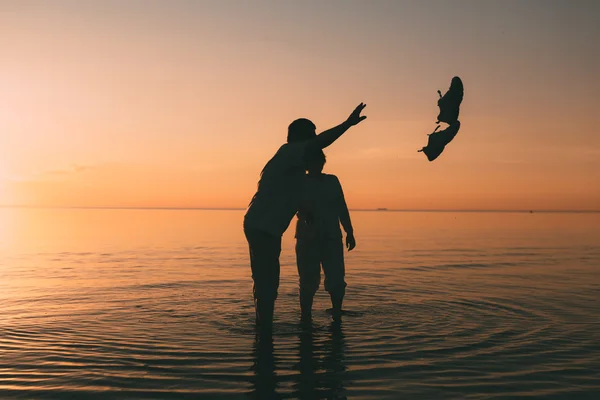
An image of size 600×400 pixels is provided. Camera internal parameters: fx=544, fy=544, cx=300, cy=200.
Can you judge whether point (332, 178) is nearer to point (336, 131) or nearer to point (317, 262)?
point (317, 262)

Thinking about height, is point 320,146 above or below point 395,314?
above

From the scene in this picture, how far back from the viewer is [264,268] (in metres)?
6.51

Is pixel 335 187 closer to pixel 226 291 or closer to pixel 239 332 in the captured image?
pixel 239 332

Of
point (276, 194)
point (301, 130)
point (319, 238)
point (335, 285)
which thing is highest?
point (301, 130)

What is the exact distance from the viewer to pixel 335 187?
870cm

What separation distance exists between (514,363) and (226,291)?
23.5ft

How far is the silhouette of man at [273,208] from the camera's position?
20.1ft

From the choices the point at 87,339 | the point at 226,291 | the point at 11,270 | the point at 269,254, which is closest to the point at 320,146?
the point at 269,254

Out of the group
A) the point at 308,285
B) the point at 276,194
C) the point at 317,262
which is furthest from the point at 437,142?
the point at 276,194

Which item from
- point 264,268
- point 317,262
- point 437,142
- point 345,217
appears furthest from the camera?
point 345,217

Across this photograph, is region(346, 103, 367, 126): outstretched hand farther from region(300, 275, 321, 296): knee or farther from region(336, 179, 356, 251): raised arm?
region(300, 275, 321, 296): knee

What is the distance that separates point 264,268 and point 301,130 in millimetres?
1724

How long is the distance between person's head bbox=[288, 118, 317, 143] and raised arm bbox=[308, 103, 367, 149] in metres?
0.93

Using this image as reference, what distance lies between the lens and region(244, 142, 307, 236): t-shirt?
6.16 metres
